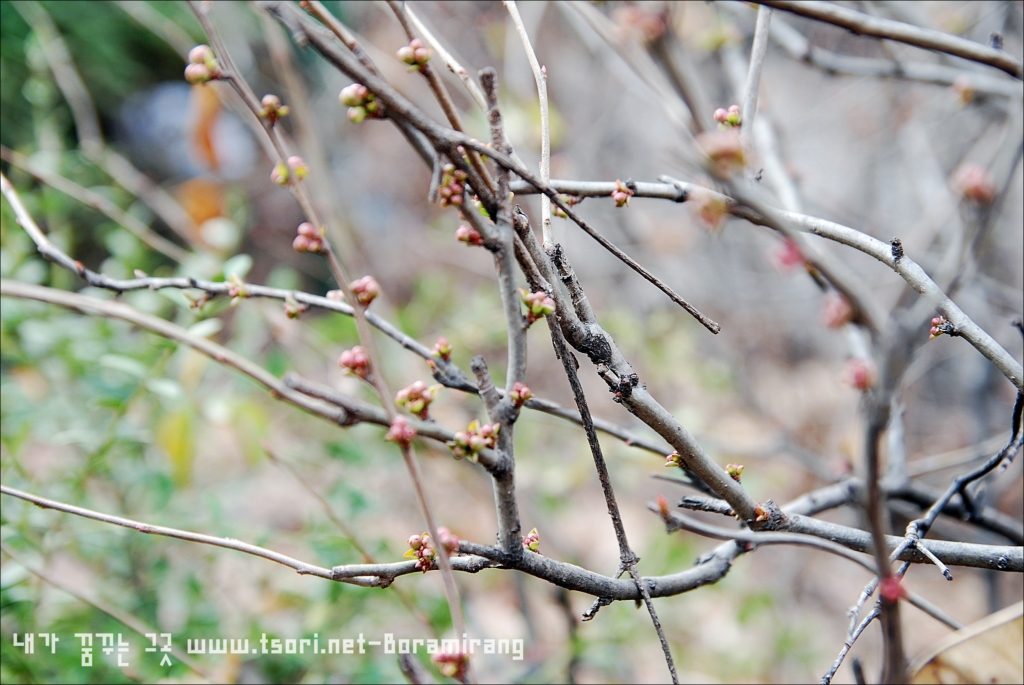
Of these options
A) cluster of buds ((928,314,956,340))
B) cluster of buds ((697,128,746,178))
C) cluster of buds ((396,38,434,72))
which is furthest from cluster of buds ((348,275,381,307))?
cluster of buds ((928,314,956,340))

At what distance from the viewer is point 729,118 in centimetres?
50

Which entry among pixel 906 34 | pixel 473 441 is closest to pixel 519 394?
pixel 473 441

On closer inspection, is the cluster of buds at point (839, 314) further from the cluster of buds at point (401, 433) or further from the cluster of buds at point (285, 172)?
the cluster of buds at point (285, 172)

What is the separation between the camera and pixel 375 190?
11.1ft

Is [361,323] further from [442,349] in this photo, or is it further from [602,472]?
[602,472]

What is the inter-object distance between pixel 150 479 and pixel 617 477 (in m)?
1.13

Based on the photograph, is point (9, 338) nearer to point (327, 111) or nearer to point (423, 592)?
point (423, 592)

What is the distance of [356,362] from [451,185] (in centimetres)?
12

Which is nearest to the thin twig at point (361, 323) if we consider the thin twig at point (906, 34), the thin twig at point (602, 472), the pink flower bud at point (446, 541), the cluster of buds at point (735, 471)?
the pink flower bud at point (446, 541)

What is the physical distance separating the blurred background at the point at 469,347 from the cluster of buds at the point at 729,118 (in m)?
0.04

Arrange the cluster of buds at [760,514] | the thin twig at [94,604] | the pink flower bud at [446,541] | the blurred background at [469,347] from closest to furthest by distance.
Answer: the pink flower bud at [446,541], the cluster of buds at [760,514], the thin twig at [94,604], the blurred background at [469,347]

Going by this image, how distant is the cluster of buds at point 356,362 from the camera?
39cm

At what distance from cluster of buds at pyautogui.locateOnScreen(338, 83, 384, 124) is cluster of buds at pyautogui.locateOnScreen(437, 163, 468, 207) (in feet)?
0.17

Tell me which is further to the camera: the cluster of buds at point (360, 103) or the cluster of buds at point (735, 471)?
the cluster of buds at point (735, 471)
